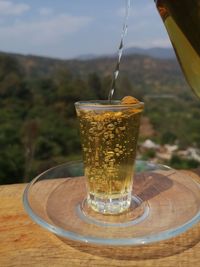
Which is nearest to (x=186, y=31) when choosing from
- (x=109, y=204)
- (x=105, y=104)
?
(x=105, y=104)

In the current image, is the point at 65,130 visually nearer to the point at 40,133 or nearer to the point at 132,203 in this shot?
the point at 40,133

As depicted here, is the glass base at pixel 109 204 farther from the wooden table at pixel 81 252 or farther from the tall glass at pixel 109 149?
the wooden table at pixel 81 252

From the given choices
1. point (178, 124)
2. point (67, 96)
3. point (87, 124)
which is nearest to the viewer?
point (87, 124)

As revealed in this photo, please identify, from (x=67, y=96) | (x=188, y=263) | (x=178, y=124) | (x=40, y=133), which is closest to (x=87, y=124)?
(x=188, y=263)

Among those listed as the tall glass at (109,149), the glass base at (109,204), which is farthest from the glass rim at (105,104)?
the glass base at (109,204)

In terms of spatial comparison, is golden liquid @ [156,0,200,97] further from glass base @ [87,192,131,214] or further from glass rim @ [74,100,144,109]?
glass base @ [87,192,131,214]
